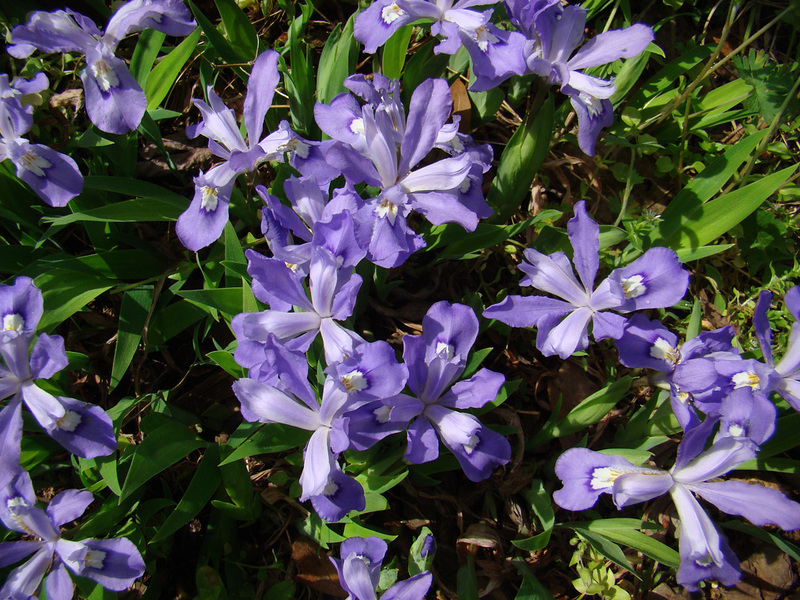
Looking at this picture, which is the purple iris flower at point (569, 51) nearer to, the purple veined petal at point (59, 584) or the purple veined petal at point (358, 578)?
the purple veined petal at point (358, 578)

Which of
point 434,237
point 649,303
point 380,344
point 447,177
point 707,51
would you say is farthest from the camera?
point 707,51

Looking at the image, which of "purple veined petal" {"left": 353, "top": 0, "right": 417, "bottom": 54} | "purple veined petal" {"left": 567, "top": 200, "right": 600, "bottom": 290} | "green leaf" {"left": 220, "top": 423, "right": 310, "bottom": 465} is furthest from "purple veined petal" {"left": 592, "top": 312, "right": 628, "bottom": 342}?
"purple veined petal" {"left": 353, "top": 0, "right": 417, "bottom": 54}

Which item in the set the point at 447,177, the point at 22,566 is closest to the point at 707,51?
the point at 447,177

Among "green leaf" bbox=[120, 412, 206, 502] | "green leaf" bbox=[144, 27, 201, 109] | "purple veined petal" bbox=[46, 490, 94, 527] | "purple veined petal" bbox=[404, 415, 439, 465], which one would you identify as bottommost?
"purple veined petal" bbox=[46, 490, 94, 527]

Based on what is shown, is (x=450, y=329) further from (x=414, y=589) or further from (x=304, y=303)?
(x=414, y=589)

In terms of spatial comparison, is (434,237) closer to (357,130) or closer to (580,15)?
(357,130)

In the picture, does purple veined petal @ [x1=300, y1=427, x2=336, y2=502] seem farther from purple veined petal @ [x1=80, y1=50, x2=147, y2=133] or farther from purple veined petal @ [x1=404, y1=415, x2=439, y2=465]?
purple veined petal @ [x1=80, y1=50, x2=147, y2=133]

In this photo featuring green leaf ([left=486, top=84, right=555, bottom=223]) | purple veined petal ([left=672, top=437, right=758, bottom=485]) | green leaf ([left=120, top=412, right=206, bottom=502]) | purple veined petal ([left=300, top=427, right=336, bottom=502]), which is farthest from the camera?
green leaf ([left=486, top=84, right=555, bottom=223])
